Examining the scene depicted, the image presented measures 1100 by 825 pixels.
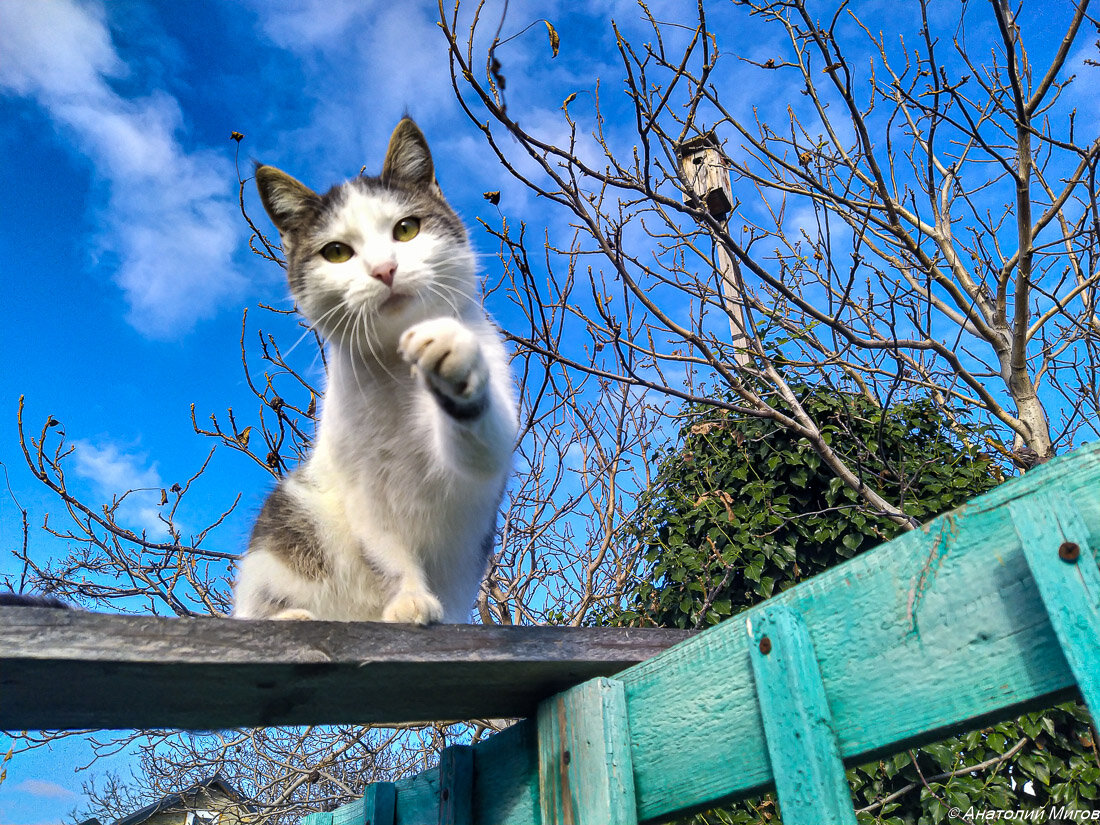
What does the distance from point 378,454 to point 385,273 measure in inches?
18.5

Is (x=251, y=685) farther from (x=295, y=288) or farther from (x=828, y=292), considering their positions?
(x=828, y=292)

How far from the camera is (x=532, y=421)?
12.7ft

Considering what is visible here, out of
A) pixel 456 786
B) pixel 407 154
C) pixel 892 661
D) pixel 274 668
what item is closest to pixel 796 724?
pixel 892 661

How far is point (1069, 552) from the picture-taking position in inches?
32.8

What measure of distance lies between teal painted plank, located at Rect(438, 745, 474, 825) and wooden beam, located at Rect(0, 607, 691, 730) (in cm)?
17

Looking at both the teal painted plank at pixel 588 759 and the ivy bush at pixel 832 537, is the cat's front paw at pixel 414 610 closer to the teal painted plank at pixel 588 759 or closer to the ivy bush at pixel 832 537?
the teal painted plank at pixel 588 759

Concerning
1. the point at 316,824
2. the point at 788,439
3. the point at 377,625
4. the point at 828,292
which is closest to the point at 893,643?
the point at 377,625

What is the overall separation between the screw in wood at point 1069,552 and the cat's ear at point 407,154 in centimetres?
203

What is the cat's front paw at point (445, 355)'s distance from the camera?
139 cm

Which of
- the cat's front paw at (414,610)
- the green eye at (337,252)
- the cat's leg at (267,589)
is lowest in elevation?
the cat's front paw at (414,610)

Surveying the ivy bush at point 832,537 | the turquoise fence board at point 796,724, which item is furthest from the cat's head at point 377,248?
the ivy bush at point 832,537

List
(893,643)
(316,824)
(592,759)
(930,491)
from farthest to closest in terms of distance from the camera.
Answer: (930,491) < (316,824) < (592,759) < (893,643)

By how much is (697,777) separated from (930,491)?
289 cm

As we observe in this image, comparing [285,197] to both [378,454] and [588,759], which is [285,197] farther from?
[588,759]
